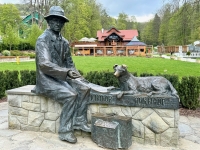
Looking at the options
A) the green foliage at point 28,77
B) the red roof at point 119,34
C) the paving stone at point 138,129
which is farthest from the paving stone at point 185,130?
the red roof at point 119,34

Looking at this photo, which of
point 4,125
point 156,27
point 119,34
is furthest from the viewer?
point 156,27

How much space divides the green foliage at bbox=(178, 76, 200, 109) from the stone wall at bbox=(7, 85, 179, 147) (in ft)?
8.98

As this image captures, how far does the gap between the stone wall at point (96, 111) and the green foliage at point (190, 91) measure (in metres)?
2.74

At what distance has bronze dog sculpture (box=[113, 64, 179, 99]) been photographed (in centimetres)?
380

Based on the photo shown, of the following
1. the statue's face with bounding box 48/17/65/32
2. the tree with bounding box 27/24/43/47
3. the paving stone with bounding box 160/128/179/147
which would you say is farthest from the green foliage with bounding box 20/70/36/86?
the tree with bounding box 27/24/43/47

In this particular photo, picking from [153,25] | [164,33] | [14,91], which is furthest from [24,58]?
[153,25]

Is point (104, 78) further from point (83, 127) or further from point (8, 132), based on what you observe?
point (8, 132)

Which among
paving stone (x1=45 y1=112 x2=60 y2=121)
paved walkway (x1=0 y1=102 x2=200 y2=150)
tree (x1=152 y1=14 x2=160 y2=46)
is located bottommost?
paved walkway (x1=0 y1=102 x2=200 y2=150)

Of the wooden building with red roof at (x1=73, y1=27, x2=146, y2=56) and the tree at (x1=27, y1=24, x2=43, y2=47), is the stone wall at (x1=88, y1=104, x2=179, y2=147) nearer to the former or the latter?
the tree at (x1=27, y1=24, x2=43, y2=47)

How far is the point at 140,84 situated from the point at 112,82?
2762 millimetres

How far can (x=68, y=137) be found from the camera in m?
3.70

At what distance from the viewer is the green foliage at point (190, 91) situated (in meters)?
5.97

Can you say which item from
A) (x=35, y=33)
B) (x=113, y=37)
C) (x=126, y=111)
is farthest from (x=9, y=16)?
(x=126, y=111)

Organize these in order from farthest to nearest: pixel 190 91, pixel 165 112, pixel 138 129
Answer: pixel 190 91
pixel 138 129
pixel 165 112
